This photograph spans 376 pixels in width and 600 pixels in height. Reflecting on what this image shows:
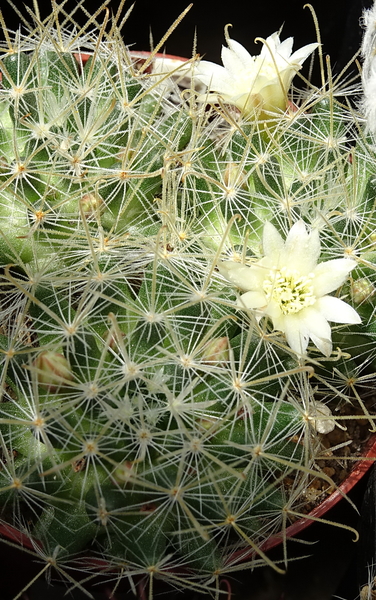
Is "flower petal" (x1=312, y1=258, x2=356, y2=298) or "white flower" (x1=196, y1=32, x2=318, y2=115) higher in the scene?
"white flower" (x1=196, y1=32, x2=318, y2=115)

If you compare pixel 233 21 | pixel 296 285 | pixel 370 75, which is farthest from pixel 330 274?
pixel 233 21

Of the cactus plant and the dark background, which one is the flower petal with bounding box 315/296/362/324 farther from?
the dark background

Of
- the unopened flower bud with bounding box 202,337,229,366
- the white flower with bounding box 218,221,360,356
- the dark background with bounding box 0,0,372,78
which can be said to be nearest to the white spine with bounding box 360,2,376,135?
the white flower with bounding box 218,221,360,356

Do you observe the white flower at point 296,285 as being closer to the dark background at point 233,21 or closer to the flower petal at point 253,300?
the flower petal at point 253,300

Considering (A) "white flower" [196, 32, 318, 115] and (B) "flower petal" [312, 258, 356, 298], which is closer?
(B) "flower petal" [312, 258, 356, 298]

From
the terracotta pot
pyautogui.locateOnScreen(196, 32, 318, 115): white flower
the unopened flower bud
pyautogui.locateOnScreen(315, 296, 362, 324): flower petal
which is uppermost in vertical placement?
pyautogui.locateOnScreen(196, 32, 318, 115): white flower

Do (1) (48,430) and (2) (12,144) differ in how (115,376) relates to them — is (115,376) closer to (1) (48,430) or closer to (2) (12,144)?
(1) (48,430)

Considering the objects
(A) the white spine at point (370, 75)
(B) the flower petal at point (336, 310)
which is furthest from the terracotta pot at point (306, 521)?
(A) the white spine at point (370, 75)

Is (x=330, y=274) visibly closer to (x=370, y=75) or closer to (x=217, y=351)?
(x=217, y=351)
